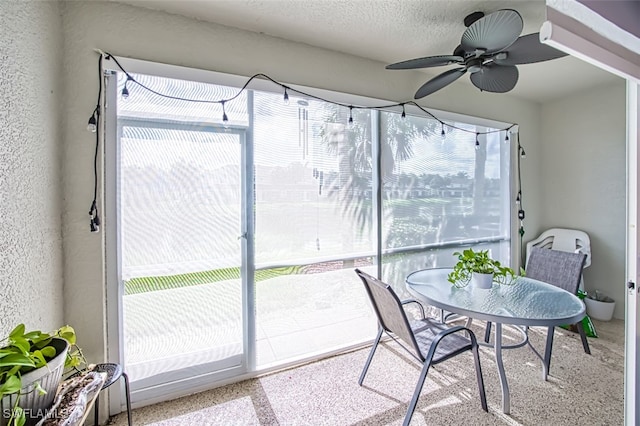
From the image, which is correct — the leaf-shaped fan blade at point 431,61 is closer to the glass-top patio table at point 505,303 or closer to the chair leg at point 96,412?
the glass-top patio table at point 505,303

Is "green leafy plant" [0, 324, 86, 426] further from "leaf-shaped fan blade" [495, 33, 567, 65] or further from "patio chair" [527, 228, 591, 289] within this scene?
"patio chair" [527, 228, 591, 289]

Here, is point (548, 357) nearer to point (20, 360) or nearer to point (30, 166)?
point (20, 360)

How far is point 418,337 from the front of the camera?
1.94 meters

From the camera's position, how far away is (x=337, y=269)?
2561 mm

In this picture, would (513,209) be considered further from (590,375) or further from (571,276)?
(590,375)

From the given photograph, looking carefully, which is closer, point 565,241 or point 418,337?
point 418,337

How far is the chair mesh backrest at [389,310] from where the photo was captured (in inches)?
65.1

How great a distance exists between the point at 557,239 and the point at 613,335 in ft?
3.90

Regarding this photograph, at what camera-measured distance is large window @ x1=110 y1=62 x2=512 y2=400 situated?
1.91 meters

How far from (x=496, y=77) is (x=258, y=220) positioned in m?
1.94

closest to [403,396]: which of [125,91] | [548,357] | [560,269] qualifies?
[548,357]

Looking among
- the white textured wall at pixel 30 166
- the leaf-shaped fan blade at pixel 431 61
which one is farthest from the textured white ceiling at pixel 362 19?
the white textured wall at pixel 30 166

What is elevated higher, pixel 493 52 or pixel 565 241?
pixel 493 52

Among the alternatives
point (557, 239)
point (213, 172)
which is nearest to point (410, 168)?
point (213, 172)
